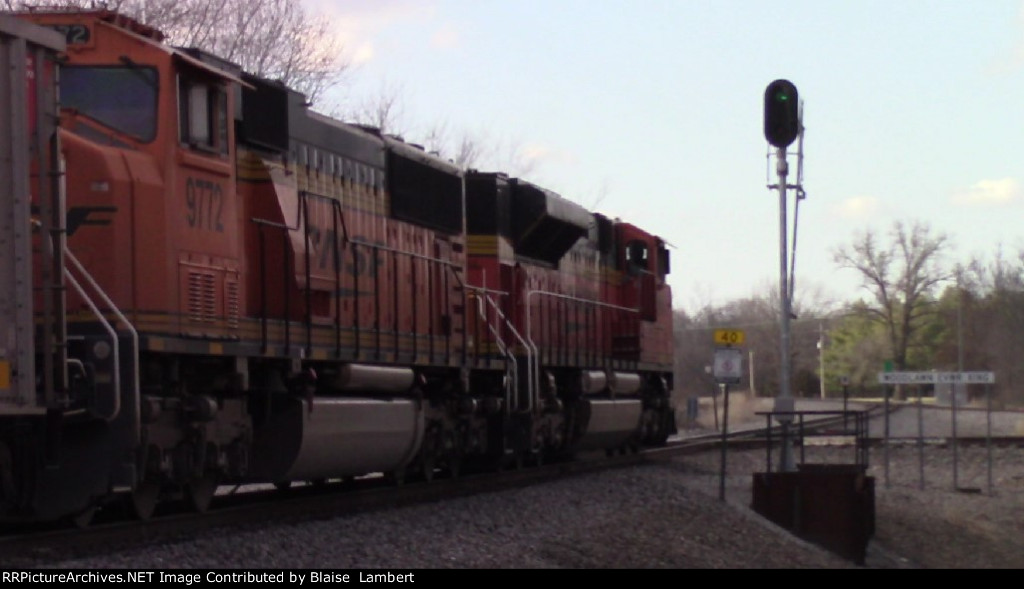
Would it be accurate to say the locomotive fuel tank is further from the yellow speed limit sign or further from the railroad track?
the yellow speed limit sign

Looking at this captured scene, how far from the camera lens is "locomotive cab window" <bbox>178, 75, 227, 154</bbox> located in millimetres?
11211

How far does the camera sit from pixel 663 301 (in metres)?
26.6

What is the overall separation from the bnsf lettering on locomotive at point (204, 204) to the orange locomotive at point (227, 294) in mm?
22

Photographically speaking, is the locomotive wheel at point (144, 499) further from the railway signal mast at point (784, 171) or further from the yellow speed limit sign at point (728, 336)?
the yellow speed limit sign at point (728, 336)

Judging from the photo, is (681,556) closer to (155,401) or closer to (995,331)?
(155,401)

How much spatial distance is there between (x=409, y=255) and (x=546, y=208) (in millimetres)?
4485

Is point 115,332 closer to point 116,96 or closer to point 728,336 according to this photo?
point 116,96

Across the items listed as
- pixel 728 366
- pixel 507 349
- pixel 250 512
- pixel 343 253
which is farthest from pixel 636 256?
pixel 250 512

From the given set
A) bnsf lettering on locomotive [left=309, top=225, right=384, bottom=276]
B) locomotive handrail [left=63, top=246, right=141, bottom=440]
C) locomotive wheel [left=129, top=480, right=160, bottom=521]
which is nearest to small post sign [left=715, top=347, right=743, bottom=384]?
bnsf lettering on locomotive [left=309, top=225, right=384, bottom=276]

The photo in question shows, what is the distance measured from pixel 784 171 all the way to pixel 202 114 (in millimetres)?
11945

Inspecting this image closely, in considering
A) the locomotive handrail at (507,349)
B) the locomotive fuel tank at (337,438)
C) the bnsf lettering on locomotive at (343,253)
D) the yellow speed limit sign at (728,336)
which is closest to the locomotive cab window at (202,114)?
the bnsf lettering on locomotive at (343,253)

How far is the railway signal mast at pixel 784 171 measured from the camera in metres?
21.0
